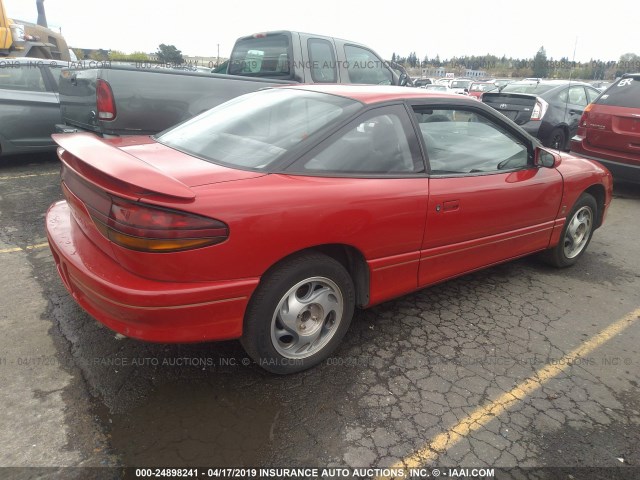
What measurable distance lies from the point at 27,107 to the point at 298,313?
6023 mm

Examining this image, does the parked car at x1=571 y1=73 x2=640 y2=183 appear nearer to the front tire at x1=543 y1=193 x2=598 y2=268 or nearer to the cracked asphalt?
the front tire at x1=543 y1=193 x2=598 y2=268

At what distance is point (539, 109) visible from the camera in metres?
8.32

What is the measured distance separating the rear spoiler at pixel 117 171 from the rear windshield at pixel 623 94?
6541 mm

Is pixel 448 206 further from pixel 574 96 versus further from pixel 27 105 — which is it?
pixel 574 96

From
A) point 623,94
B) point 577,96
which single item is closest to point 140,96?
point 623,94

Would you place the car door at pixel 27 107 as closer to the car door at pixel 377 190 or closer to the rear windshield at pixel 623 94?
the car door at pixel 377 190

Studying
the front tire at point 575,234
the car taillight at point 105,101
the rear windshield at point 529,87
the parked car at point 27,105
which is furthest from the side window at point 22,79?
the rear windshield at point 529,87

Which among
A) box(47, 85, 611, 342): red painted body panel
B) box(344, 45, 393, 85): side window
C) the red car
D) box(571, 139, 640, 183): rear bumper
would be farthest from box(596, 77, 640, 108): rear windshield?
box(47, 85, 611, 342): red painted body panel

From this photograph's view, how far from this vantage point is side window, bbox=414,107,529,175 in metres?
2.96

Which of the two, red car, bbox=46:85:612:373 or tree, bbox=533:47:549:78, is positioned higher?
tree, bbox=533:47:549:78

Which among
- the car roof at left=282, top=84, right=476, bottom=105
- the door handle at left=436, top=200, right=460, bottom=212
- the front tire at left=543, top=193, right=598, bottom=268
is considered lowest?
the front tire at left=543, top=193, right=598, bottom=268

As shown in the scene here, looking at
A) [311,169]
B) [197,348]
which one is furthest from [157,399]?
[311,169]

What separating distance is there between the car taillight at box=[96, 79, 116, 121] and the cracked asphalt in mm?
1971

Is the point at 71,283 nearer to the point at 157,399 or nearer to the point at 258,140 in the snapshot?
the point at 157,399
